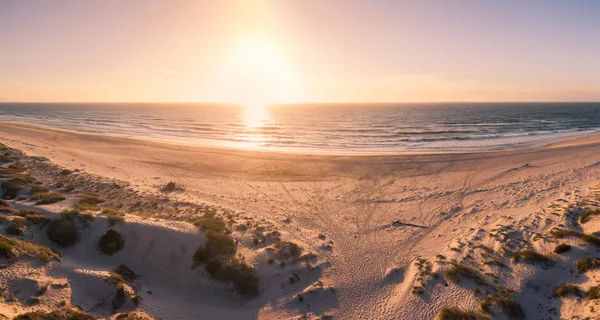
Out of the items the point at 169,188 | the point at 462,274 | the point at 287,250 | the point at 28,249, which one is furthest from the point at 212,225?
the point at 462,274

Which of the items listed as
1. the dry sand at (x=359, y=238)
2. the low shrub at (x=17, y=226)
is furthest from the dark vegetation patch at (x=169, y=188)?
the low shrub at (x=17, y=226)

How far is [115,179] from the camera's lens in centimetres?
2428

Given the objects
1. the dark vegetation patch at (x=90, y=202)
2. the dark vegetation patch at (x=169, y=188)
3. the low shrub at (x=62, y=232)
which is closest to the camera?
the low shrub at (x=62, y=232)

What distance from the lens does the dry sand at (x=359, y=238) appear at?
1129 centimetres

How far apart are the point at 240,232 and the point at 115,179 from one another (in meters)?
14.6

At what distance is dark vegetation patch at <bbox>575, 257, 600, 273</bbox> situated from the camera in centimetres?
1247

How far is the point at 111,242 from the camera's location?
13.4 m

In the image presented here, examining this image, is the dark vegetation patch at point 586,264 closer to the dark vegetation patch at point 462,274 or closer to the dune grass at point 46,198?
the dark vegetation patch at point 462,274

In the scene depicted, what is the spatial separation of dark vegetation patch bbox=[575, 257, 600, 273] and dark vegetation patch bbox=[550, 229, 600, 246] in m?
1.56

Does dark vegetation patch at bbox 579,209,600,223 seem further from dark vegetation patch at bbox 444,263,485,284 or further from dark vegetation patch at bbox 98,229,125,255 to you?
dark vegetation patch at bbox 98,229,125,255

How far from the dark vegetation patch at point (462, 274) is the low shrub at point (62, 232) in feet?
53.8

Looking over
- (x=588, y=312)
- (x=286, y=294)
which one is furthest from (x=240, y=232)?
(x=588, y=312)

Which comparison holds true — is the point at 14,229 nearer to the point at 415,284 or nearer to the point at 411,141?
the point at 415,284

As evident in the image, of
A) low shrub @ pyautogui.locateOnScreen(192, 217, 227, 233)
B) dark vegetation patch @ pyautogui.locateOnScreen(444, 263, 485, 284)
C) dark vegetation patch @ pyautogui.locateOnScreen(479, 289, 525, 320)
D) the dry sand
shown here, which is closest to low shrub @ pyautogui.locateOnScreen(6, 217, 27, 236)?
the dry sand
